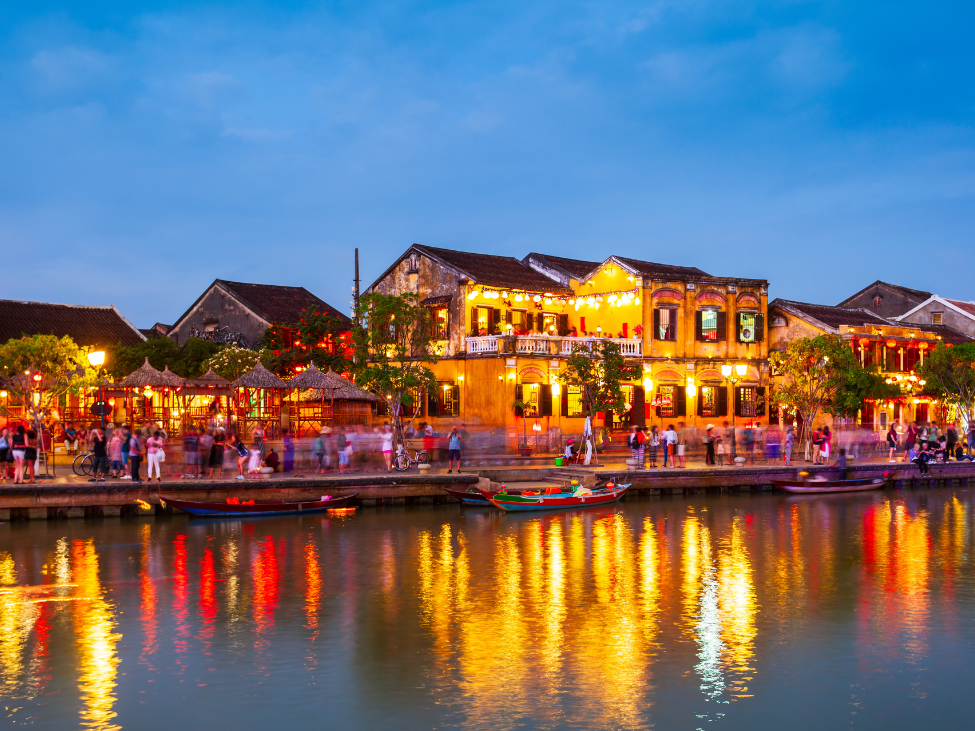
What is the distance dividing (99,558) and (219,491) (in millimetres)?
6793

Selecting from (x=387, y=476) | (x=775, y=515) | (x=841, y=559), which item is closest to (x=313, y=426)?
(x=387, y=476)

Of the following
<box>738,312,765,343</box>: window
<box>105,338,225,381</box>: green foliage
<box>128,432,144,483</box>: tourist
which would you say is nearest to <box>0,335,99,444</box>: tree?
<box>128,432,144,483</box>: tourist

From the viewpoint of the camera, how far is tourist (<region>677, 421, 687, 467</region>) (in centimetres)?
3666

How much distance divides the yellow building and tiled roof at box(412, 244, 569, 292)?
0.08 metres

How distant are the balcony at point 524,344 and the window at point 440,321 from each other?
171 cm

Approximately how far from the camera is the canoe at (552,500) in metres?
30.0

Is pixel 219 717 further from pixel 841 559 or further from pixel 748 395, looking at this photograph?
pixel 748 395

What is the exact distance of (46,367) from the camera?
3788cm

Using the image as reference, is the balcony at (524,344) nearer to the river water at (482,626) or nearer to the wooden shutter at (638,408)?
the wooden shutter at (638,408)

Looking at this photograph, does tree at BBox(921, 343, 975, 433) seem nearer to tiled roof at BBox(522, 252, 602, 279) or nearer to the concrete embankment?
the concrete embankment

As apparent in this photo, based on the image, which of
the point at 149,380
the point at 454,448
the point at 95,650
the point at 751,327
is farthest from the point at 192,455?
the point at 751,327

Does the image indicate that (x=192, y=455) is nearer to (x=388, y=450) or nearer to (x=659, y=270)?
(x=388, y=450)

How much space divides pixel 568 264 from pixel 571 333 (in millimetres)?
7758

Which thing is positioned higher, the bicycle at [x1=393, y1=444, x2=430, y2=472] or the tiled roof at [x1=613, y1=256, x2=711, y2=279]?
the tiled roof at [x1=613, y1=256, x2=711, y2=279]
